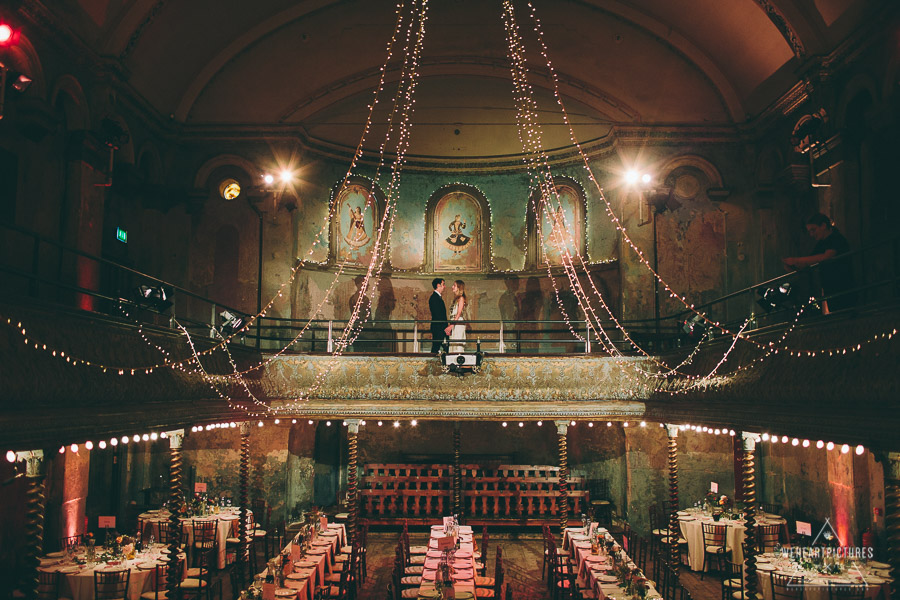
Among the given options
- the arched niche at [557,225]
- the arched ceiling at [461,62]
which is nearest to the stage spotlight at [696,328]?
the arched ceiling at [461,62]

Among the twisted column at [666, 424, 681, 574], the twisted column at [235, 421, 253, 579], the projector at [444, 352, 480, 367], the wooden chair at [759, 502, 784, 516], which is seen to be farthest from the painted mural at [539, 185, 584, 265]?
the twisted column at [235, 421, 253, 579]

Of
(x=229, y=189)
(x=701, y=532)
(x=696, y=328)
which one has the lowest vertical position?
(x=701, y=532)

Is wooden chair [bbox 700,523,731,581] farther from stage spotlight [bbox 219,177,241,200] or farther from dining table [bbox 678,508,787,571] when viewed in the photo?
stage spotlight [bbox 219,177,241,200]

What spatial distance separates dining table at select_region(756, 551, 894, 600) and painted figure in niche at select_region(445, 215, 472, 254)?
41.8 ft

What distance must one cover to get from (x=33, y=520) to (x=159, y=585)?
399 centimetres

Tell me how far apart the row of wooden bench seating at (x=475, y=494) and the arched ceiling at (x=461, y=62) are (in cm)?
979

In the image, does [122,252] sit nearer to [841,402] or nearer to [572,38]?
[572,38]

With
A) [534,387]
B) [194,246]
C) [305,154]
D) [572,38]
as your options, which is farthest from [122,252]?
[572,38]

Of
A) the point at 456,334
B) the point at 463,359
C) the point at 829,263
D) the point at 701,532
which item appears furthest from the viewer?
the point at 456,334

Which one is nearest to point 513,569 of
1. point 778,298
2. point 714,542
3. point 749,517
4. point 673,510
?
point 673,510

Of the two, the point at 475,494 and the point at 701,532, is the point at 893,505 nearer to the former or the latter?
the point at 701,532

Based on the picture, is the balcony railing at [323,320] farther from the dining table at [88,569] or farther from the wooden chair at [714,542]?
the dining table at [88,569]

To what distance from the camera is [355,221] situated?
72.3 ft

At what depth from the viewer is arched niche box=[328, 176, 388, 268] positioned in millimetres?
21516
